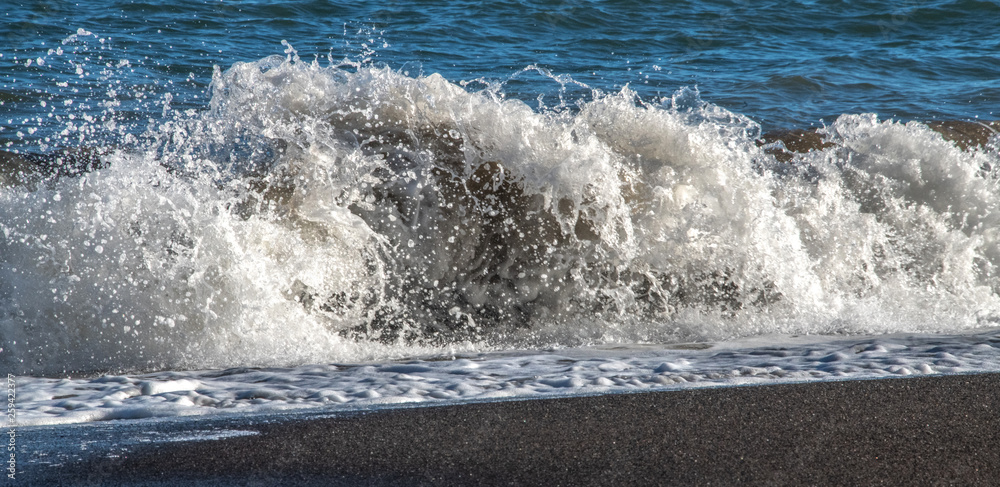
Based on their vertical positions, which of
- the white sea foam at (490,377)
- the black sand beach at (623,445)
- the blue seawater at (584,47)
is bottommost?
the white sea foam at (490,377)

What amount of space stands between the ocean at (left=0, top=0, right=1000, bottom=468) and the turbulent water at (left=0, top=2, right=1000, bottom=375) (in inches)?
0.5

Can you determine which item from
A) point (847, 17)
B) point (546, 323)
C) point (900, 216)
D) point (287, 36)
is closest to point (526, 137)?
point (546, 323)

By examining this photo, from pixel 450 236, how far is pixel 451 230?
33mm

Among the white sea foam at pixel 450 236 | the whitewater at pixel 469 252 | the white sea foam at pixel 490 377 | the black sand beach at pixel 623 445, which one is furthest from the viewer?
the white sea foam at pixel 450 236

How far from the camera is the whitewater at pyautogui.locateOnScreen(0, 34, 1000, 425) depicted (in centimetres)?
298

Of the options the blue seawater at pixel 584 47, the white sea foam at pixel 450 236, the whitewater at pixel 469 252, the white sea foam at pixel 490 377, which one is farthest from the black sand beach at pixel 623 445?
the blue seawater at pixel 584 47

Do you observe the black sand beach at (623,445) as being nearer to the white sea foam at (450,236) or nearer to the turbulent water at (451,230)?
the white sea foam at (450,236)

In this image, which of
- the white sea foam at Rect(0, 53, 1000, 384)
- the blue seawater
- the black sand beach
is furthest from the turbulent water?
the blue seawater

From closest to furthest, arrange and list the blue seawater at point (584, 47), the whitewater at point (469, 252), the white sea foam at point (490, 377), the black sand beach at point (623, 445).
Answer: the black sand beach at point (623, 445) < the white sea foam at point (490, 377) < the whitewater at point (469, 252) < the blue seawater at point (584, 47)

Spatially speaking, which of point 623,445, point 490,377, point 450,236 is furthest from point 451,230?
point 623,445

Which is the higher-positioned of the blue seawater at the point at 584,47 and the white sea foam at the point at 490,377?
the blue seawater at the point at 584,47

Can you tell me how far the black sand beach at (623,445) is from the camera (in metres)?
1.75

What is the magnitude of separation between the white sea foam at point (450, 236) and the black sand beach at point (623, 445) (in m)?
1.00

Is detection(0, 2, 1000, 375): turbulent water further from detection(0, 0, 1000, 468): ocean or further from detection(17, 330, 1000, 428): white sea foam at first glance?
detection(17, 330, 1000, 428): white sea foam
